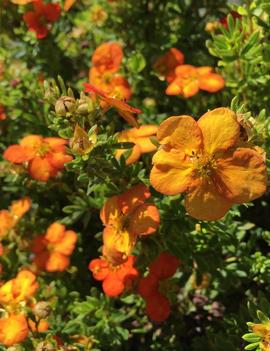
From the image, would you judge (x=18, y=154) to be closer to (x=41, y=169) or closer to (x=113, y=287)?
(x=41, y=169)

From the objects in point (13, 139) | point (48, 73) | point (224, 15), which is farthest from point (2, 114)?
→ point (224, 15)

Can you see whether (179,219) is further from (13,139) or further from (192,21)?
(192,21)

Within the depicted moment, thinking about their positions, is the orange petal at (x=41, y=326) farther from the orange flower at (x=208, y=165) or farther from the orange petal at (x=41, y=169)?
the orange flower at (x=208, y=165)

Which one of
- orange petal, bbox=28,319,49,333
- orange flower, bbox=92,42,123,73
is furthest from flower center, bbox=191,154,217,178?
orange flower, bbox=92,42,123,73

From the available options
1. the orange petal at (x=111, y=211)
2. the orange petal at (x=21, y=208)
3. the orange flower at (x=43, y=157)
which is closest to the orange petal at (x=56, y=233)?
the orange petal at (x=21, y=208)

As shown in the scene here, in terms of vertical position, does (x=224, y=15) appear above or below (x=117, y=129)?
above

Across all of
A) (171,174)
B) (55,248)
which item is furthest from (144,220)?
(55,248)

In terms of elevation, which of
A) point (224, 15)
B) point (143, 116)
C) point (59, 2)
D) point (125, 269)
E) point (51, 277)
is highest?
point (59, 2)
